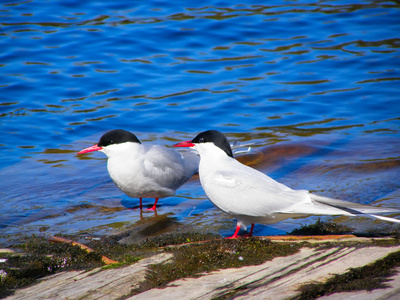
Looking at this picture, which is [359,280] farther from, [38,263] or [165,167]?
[165,167]

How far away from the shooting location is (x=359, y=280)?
9.75 feet

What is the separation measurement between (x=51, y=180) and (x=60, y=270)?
4.01m

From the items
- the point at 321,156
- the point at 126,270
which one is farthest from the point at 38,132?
the point at 126,270

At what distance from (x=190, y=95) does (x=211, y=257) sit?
7.73 m

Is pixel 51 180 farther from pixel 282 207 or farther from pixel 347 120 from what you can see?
pixel 347 120

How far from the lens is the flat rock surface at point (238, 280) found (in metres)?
Result: 2.89

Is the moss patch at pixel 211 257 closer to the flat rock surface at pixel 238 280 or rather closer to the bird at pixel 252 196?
A: the flat rock surface at pixel 238 280

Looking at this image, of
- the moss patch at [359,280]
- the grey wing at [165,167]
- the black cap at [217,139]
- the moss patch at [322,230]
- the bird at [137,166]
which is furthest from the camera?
the grey wing at [165,167]

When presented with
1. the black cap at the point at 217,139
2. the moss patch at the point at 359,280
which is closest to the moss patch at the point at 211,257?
the moss patch at the point at 359,280

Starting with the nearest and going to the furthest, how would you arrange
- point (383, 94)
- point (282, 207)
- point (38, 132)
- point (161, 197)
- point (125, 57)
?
point (282, 207)
point (161, 197)
point (38, 132)
point (383, 94)
point (125, 57)

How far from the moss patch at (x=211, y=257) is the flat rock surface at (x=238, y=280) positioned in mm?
64

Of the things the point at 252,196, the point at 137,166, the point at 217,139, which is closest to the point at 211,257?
the point at 252,196

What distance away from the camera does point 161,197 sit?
6.59 m

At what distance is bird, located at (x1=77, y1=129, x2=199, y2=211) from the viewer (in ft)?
19.9
